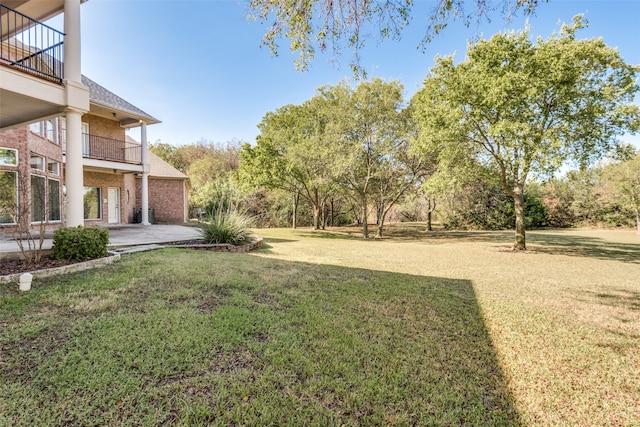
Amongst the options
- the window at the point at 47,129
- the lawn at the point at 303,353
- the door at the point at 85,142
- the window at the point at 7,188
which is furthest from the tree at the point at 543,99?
the door at the point at 85,142

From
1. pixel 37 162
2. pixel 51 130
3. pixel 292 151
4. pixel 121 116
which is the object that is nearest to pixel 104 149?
pixel 121 116

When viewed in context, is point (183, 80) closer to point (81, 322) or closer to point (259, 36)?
point (259, 36)

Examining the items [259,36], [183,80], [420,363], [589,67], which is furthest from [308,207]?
[420,363]

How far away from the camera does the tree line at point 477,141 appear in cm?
978

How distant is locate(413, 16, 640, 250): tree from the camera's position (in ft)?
31.5

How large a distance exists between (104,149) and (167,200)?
5.99 meters

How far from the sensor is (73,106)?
21.4ft

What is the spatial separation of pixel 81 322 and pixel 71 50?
Result: 636cm

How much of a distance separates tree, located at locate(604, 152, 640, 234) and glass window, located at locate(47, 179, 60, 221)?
31.3 meters

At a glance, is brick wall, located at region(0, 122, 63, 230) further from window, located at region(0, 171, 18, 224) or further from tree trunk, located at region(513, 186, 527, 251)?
tree trunk, located at region(513, 186, 527, 251)

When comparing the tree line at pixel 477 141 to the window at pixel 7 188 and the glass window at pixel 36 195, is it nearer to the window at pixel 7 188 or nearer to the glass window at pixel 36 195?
the glass window at pixel 36 195

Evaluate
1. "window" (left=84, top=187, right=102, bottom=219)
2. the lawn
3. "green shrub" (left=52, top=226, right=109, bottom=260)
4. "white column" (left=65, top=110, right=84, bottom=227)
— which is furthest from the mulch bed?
"window" (left=84, top=187, right=102, bottom=219)

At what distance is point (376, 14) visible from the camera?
454 cm

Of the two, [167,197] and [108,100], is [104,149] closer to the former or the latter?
[108,100]
